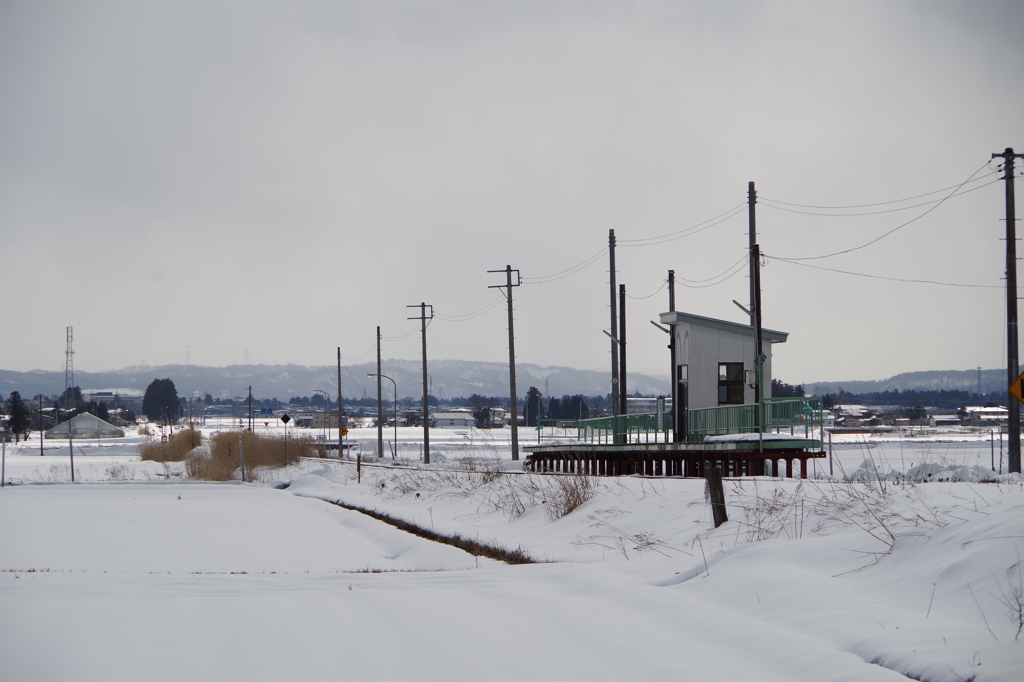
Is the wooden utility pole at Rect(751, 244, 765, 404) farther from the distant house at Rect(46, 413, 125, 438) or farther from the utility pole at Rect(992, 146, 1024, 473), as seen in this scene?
the distant house at Rect(46, 413, 125, 438)

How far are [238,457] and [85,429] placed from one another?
116 m

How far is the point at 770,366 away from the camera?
89.1 feet

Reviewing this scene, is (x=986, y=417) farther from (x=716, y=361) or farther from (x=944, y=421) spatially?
Answer: (x=716, y=361)

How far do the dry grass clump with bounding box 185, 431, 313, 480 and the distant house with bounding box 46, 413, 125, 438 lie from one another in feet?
311

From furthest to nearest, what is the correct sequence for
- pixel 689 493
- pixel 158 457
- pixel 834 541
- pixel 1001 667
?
pixel 158 457 < pixel 689 493 < pixel 834 541 < pixel 1001 667

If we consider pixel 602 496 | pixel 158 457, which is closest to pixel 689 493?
pixel 602 496

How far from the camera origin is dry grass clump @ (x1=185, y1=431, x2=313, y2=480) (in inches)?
2035

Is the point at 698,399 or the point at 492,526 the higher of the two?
the point at 698,399

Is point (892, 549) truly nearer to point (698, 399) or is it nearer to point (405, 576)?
point (405, 576)

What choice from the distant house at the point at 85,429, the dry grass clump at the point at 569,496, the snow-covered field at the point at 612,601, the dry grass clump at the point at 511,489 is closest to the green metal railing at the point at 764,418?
the dry grass clump at the point at 511,489

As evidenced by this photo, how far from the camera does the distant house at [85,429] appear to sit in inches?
5660

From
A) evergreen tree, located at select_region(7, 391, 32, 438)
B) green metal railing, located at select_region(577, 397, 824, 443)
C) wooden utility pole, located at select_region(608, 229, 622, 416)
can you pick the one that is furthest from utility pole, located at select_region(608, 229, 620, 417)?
evergreen tree, located at select_region(7, 391, 32, 438)

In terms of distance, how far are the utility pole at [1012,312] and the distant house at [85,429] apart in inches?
5417

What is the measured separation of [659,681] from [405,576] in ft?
19.7
